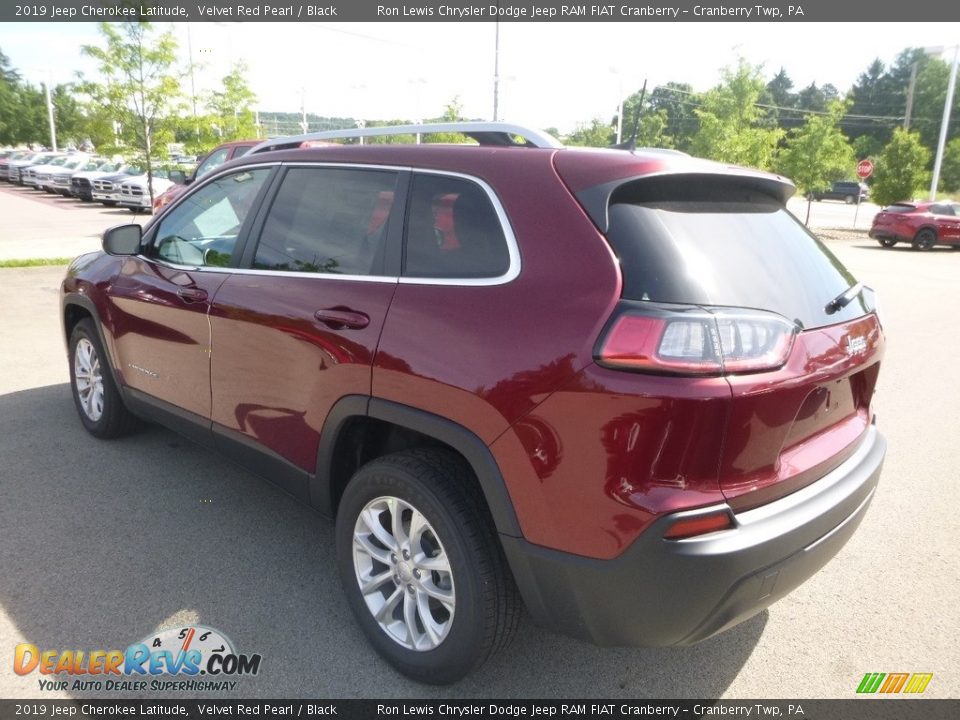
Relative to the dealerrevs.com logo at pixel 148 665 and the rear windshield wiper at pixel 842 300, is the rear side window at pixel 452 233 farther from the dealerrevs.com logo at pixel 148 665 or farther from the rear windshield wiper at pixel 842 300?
the dealerrevs.com logo at pixel 148 665

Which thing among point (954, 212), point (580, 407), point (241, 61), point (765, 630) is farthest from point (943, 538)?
point (954, 212)

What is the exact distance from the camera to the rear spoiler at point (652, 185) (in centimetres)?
212

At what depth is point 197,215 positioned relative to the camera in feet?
12.4

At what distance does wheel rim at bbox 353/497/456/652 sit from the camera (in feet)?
7.98

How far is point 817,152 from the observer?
2594 centimetres

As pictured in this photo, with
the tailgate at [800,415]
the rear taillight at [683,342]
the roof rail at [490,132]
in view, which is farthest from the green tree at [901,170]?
the rear taillight at [683,342]

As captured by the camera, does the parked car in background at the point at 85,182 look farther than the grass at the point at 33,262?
Yes

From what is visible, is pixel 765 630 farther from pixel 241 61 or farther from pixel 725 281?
pixel 241 61

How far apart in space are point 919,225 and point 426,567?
2362 cm

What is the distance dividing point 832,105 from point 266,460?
98.6ft

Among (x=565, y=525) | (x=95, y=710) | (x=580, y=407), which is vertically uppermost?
(x=580, y=407)

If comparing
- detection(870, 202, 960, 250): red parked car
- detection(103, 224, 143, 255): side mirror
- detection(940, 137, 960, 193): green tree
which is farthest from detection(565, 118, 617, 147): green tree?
detection(103, 224, 143, 255): side mirror

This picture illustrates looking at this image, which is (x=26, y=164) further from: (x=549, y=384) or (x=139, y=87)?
(x=549, y=384)

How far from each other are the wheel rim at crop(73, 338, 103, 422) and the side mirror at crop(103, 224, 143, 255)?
904mm
